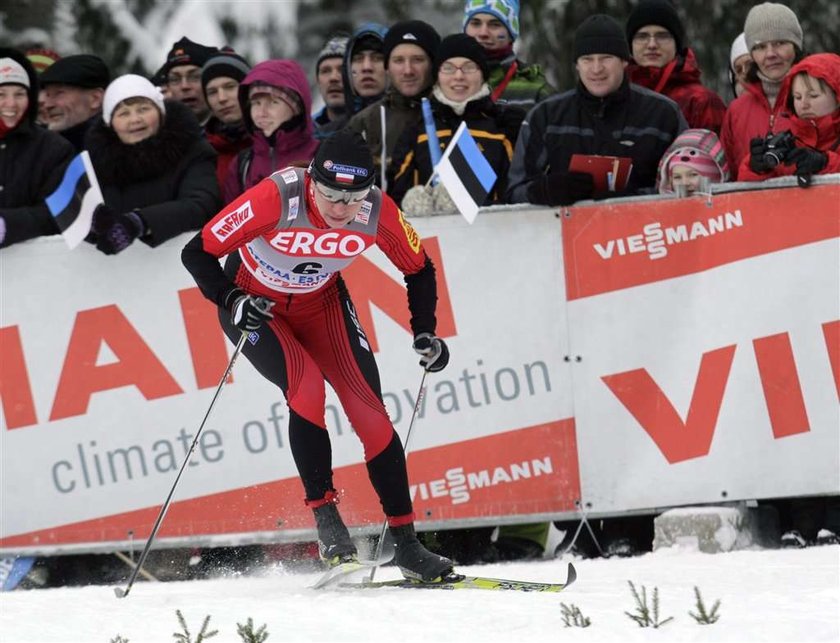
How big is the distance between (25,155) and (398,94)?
6.34ft

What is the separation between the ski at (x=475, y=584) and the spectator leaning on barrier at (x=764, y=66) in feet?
8.48

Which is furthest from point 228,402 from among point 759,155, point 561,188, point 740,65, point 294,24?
point 294,24

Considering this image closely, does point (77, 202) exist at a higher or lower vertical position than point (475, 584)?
higher

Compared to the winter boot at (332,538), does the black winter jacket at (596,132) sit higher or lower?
higher

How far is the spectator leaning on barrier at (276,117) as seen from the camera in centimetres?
739

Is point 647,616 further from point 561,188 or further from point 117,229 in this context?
point 117,229

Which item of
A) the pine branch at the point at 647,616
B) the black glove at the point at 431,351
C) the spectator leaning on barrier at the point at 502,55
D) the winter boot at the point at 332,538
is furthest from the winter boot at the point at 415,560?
the spectator leaning on barrier at the point at 502,55

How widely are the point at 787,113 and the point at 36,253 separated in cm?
373

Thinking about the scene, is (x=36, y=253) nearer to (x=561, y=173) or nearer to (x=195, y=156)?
(x=195, y=156)

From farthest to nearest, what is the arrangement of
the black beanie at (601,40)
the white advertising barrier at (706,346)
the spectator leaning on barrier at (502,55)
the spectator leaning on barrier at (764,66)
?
the spectator leaning on barrier at (502,55)
the spectator leaning on barrier at (764,66)
the black beanie at (601,40)
the white advertising barrier at (706,346)

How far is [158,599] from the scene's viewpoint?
18.6 ft

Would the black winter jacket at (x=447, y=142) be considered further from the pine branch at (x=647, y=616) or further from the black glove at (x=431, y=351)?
the pine branch at (x=647, y=616)

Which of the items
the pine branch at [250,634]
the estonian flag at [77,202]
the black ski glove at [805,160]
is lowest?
the pine branch at [250,634]

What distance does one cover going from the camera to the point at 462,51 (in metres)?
7.24
